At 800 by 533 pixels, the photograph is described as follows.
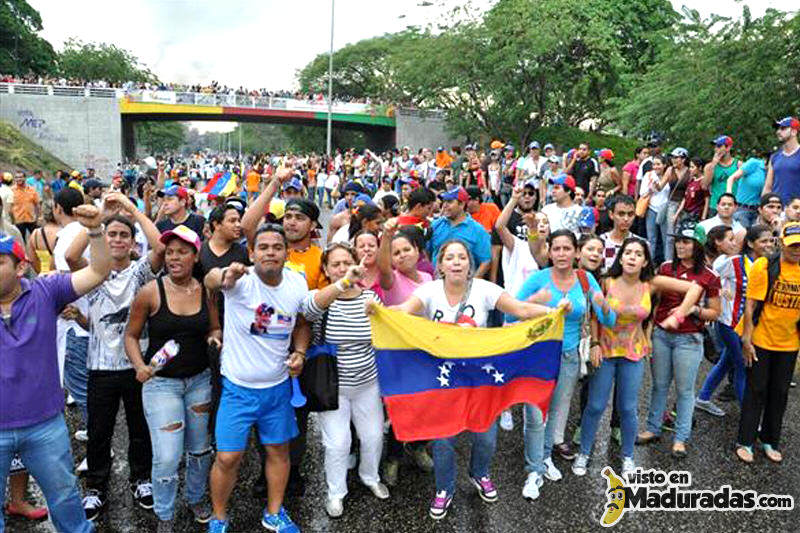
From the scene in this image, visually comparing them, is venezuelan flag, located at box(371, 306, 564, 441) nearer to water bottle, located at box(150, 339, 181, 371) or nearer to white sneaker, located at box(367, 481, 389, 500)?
white sneaker, located at box(367, 481, 389, 500)

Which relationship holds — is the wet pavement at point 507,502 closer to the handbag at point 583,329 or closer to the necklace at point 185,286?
the handbag at point 583,329

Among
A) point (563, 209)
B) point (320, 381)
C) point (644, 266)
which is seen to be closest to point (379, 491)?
point (320, 381)

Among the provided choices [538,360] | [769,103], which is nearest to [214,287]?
[538,360]

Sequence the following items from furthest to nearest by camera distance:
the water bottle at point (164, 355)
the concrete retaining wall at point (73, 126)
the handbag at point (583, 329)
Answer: the concrete retaining wall at point (73, 126)
the handbag at point (583, 329)
the water bottle at point (164, 355)

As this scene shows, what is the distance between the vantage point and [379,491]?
13.7 feet

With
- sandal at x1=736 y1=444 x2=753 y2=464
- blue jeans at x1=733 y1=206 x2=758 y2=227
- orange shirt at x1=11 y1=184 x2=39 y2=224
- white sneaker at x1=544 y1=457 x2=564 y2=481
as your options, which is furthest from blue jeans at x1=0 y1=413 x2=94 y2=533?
orange shirt at x1=11 y1=184 x2=39 y2=224

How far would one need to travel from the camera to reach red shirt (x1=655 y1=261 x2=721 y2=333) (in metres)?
4.61

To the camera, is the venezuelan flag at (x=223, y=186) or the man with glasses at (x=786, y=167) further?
the man with glasses at (x=786, y=167)

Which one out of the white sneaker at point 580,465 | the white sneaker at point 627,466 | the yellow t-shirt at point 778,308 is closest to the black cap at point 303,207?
the white sneaker at point 580,465

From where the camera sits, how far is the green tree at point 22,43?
53688 millimetres

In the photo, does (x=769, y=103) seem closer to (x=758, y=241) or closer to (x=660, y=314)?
(x=758, y=241)

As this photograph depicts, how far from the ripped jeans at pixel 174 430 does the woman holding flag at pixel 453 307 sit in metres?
1.45

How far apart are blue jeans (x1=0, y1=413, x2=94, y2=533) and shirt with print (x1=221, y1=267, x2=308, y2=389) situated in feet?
3.11

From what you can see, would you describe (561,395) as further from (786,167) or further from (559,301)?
(786,167)
